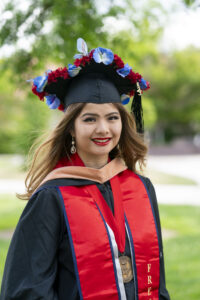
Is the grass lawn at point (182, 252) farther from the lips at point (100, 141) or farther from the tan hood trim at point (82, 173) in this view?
the lips at point (100, 141)

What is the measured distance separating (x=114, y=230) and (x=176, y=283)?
3335mm

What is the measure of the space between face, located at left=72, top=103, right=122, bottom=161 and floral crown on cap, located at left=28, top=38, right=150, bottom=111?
20 cm

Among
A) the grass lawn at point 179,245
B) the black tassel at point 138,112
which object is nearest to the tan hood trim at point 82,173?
the black tassel at point 138,112

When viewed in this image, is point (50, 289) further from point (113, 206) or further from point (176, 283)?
point (176, 283)

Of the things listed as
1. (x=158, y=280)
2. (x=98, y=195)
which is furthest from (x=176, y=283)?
(x=98, y=195)

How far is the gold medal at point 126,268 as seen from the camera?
212 centimetres

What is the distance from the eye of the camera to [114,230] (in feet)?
6.97

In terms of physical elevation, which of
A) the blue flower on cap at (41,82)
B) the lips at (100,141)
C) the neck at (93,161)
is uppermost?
the blue flower on cap at (41,82)

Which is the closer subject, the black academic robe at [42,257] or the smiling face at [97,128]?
the black academic robe at [42,257]

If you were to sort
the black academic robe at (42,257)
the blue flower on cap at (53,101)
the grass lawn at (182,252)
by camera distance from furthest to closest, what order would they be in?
the grass lawn at (182,252)
the blue flower on cap at (53,101)
the black academic robe at (42,257)

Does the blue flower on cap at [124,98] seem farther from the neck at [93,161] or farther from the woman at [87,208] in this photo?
the neck at [93,161]

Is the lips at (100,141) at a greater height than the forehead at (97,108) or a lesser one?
lesser

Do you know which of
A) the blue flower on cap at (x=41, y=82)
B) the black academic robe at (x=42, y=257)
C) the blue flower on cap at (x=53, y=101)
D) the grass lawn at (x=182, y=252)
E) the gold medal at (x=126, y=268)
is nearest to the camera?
the black academic robe at (x=42, y=257)

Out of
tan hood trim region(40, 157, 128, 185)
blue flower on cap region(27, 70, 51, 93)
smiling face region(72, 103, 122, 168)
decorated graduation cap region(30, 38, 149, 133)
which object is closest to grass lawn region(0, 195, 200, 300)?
tan hood trim region(40, 157, 128, 185)
